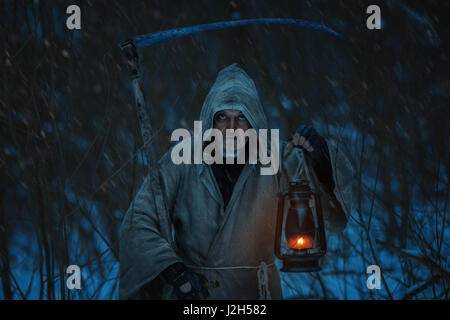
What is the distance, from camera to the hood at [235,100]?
5.40 feet

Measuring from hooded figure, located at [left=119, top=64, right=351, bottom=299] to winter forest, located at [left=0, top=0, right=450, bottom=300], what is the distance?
0.49 metres

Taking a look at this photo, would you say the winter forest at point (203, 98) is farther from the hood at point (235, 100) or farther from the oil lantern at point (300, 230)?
the oil lantern at point (300, 230)

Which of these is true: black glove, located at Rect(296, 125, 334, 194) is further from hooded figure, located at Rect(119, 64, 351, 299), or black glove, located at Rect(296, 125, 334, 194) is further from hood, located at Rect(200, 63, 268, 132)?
hood, located at Rect(200, 63, 268, 132)

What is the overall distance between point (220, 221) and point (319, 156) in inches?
18.0

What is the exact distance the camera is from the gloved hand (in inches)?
62.2

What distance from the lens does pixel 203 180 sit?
1.67 m

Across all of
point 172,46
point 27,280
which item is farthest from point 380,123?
point 27,280

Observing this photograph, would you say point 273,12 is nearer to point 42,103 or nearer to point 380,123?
point 380,123

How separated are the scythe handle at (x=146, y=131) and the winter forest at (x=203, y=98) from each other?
22.4 inches

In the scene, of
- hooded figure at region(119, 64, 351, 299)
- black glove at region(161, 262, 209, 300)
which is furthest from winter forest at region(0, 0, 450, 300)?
black glove at region(161, 262, 209, 300)

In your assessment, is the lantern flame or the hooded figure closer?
the lantern flame

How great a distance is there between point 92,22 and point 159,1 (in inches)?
14.5

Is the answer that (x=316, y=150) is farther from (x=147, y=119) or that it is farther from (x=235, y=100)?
(x=147, y=119)

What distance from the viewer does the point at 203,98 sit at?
222cm
